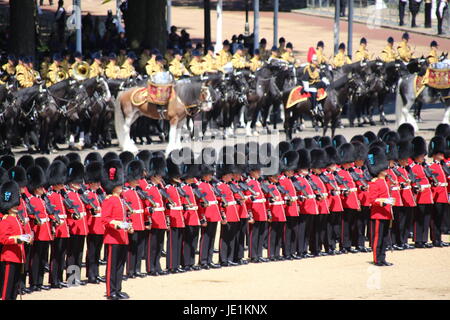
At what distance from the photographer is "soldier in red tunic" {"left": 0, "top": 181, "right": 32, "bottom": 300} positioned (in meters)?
13.1

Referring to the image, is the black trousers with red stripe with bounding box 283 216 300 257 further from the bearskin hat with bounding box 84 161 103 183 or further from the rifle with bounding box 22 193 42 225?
the rifle with bounding box 22 193 42 225

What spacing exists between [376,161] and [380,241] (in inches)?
41.3

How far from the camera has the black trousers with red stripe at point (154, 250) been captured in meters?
15.2

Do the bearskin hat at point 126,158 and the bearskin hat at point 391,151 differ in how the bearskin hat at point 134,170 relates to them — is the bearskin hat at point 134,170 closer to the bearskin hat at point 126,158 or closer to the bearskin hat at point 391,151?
the bearskin hat at point 126,158

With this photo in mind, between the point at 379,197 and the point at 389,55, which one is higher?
the point at 389,55

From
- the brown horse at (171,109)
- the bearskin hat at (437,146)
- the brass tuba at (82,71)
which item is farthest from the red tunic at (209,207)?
the brass tuba at (82,71)

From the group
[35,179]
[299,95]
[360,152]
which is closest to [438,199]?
[360,152]

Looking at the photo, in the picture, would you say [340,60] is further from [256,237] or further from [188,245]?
[188,245]

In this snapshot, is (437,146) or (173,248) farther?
(437,146)

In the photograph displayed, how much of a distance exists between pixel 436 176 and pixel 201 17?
98.8 ft

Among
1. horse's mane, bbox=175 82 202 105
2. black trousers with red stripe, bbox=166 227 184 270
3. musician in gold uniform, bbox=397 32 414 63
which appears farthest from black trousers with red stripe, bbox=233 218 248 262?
musician in gold uniform, bbox=397 32 414 63

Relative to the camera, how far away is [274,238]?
1623 centimetres

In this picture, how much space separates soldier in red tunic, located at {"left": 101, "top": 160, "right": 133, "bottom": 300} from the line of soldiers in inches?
0.5

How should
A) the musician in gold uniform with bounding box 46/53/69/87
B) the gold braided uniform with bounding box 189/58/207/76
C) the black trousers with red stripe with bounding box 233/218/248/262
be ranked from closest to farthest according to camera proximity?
the black trousers with red stripe with bounding box 233/218/248/262 → the musician in gold uniform with bounding box 46/53/69/87 → the gold braided uniform with bounding box 189/58/207/76
